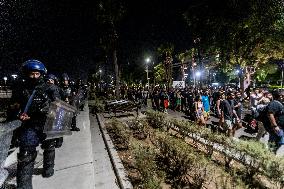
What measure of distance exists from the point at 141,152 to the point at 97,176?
109cm

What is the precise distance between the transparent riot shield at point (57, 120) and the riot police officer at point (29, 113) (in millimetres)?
187

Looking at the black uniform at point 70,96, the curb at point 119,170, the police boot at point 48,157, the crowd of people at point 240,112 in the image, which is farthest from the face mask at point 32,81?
the crowd of people at point 240,112

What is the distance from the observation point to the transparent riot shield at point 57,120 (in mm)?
5184

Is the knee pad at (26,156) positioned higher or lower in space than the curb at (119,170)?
higher

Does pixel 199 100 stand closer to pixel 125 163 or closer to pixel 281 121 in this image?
pixel 281 121

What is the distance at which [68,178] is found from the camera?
578 cm

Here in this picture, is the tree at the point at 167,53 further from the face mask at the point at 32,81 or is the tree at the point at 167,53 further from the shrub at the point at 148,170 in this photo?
the face mask at the point at 32,81

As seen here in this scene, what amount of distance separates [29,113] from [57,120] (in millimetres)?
1028

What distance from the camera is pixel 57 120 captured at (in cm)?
575

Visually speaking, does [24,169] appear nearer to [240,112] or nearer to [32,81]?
[32,81]

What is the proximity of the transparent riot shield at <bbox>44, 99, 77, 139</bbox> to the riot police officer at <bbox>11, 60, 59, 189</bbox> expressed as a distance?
0.62 ft

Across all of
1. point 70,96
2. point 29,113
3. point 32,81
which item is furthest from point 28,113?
point 70,96

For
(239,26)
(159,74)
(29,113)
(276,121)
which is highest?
(239,26)

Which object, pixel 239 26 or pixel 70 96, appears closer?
pixel 70 96
